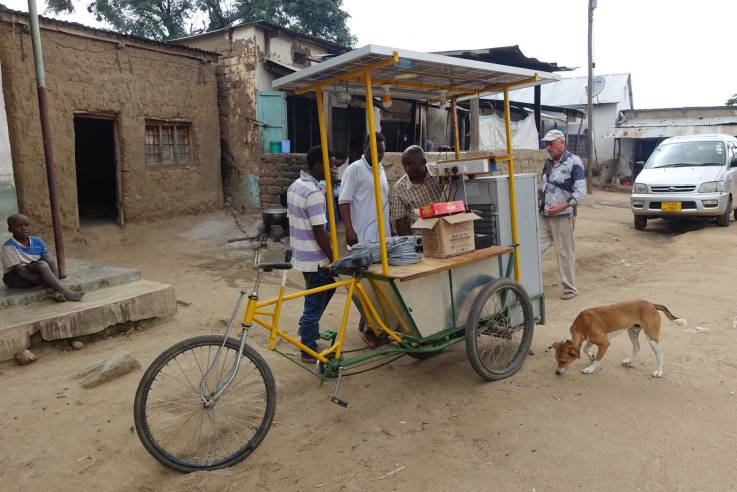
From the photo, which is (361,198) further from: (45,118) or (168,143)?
(168,143)

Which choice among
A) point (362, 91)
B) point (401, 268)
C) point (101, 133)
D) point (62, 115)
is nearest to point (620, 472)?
point (401, 268)

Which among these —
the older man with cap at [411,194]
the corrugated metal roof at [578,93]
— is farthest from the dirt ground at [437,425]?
the corrugated metal roof at [578,93]

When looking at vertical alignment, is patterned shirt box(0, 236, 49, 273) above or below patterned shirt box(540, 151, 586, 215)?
below

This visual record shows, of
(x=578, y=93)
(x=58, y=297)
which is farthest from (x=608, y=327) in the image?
(x=578, y=93)

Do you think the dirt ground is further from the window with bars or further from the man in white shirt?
the window with bars

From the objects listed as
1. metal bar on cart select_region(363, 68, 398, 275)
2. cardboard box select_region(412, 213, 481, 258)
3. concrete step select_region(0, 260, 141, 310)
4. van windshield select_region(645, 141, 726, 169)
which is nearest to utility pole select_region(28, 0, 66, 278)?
concrete step select_region(0, 260, 141, 310)

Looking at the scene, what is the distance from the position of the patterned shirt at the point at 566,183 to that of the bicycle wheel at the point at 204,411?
162 inches

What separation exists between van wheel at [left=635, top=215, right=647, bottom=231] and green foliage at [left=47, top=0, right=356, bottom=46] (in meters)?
12.2

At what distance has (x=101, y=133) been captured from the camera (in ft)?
41.7

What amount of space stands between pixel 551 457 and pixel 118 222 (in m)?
8.26

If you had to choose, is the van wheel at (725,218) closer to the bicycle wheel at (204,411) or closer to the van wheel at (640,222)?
the van wheel at (640,222)

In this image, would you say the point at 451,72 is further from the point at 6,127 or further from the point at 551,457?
the point at 6,127

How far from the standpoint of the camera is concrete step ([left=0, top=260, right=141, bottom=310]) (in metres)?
4.97

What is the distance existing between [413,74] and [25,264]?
3.97 m
